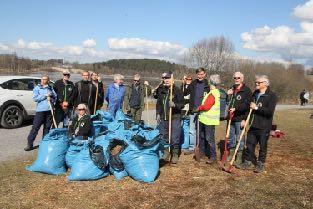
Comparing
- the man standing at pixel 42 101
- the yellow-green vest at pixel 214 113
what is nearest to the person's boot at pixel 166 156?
the yellow-green vest at pixel 214 113

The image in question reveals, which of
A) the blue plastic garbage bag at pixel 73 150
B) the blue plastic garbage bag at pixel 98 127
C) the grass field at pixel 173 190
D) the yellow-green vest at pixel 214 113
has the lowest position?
the grass field at pixel 173 190

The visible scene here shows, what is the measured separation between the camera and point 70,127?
6.79 meters

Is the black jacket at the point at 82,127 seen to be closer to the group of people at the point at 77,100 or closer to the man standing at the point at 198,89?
the group of people at the point at 77,100

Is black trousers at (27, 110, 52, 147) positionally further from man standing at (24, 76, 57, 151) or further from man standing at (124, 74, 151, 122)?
man standing at (124, 74, 151, 122)

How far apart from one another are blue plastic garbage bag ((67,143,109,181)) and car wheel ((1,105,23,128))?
5593 mm

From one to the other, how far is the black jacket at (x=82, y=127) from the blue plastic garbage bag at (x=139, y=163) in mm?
994

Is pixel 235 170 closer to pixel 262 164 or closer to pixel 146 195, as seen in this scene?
pixel 262 164

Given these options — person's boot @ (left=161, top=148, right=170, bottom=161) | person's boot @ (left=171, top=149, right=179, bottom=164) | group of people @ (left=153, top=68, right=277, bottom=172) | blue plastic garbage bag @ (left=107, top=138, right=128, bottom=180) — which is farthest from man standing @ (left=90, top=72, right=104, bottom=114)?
blue plastic garbage bag @ (left=107, top=138, right=128, bottom=180)

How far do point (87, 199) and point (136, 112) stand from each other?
424cm

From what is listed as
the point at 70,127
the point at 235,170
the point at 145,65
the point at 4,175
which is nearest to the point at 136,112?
the point at 70,127

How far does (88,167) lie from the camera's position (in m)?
5.98

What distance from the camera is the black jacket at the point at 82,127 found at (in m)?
6.69

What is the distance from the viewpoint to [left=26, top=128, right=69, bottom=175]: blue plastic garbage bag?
20.6 ft

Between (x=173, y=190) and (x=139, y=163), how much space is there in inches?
29.1
